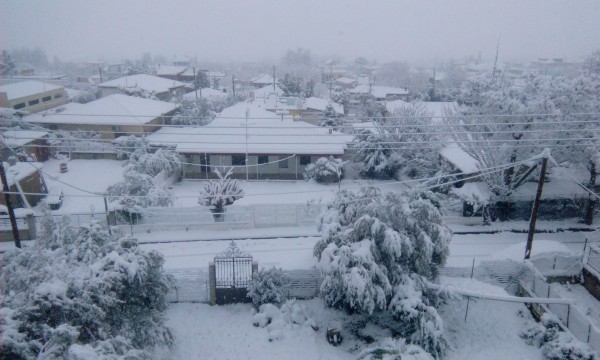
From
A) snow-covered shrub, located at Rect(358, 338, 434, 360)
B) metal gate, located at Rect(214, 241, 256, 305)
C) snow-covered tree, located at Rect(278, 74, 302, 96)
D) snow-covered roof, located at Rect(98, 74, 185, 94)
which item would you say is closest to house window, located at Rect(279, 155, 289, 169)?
metal gate, located at Rect(214, 241, 256, 305)

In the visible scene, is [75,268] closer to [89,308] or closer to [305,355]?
[89,308]

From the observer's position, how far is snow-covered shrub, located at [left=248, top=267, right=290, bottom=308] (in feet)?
46.4

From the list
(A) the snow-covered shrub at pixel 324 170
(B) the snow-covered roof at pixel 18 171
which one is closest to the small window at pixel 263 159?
(A) the snow-covered shrub at pixel 324 170

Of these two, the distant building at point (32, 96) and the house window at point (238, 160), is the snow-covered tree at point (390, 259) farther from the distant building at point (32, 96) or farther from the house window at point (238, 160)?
the distant building at point (32, 96)

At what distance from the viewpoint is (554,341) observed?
40.7 ft

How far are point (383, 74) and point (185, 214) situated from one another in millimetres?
97535

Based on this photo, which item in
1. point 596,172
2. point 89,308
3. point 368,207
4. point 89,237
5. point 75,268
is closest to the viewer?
point 89,308

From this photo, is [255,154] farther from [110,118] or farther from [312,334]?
[312,334]

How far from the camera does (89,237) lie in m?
11.3

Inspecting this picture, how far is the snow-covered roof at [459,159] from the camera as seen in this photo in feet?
76.5

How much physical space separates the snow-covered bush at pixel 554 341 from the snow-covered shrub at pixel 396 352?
401cm

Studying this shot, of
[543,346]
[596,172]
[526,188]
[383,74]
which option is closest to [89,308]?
[543,346]

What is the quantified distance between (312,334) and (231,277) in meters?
3.45

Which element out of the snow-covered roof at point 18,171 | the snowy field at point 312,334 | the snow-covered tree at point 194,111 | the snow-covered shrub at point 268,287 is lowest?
the snowy field at point 312,334
